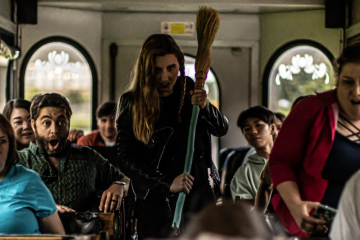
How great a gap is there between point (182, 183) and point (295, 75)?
3780 millimetres

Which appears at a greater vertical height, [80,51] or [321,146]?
[80,51]

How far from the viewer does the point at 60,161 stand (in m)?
2.51

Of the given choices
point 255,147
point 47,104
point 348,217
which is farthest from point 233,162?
point 348,217

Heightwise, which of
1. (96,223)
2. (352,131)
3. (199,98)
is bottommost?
(96,223)

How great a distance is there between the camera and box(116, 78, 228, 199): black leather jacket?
204 centimetres

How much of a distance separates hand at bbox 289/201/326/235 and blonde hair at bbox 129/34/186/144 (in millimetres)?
762

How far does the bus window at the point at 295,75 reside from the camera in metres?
5.36

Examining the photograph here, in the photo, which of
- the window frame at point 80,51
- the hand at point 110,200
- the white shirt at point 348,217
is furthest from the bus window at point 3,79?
the white shirt at point 348,217

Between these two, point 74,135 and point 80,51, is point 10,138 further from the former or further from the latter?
point 80,51

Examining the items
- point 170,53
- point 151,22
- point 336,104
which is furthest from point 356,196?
point 151,22

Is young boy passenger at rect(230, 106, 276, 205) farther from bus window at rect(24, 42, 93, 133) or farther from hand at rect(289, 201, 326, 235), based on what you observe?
bus window at rect(24, 42, 93, 133)

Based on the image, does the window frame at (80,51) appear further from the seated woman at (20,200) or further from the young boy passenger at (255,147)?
the seated woman at (20,200)

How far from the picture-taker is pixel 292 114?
1.67 m

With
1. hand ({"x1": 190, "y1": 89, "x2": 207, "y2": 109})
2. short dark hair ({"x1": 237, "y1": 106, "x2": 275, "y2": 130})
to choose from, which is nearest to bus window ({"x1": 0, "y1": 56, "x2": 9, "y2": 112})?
short dark hair ({"x1": 237, "y1": 106, "x2": 275, "y2": 130})
